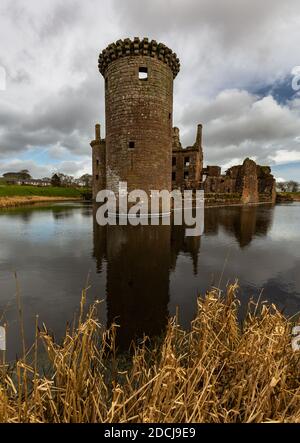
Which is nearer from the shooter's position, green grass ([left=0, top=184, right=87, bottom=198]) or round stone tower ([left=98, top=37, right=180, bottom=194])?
round stone tower ([left=98, top=37, right=180, bottom=194])

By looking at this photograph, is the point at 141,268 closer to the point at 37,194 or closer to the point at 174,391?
the point at 174,391

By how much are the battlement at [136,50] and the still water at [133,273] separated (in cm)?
1200

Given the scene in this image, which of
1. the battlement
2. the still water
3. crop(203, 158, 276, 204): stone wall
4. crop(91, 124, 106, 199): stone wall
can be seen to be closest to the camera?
the still water

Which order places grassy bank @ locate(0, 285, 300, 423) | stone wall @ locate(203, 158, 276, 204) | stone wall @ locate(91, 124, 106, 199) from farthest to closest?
stone wall @ locate(203, 158, 276, 204), stone wall @ locate(91, 124, 106, 199), grassy bank @ locate(0, 285, 300, 423)

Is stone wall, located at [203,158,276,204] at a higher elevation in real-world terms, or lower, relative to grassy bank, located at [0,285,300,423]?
higher

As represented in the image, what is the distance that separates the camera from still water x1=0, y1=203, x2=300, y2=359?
3902 mm

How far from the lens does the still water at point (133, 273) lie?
3.90 meters

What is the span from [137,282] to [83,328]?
131 inches

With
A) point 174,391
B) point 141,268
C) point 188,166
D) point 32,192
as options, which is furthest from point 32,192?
point 174,391

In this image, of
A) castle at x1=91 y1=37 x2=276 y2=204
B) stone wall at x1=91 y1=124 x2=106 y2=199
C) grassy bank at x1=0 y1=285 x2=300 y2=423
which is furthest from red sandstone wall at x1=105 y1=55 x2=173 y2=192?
grassy bank at x1=0 y1=285 x2=300 y2=423

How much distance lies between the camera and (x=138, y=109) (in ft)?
48.4

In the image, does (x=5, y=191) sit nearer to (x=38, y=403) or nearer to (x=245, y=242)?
(x=245, y=242)

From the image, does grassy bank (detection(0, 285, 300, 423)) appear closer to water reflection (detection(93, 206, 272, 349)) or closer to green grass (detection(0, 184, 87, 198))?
water reflection (detection(93, 206, 272, 349))

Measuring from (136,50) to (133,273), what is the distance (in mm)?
14790
